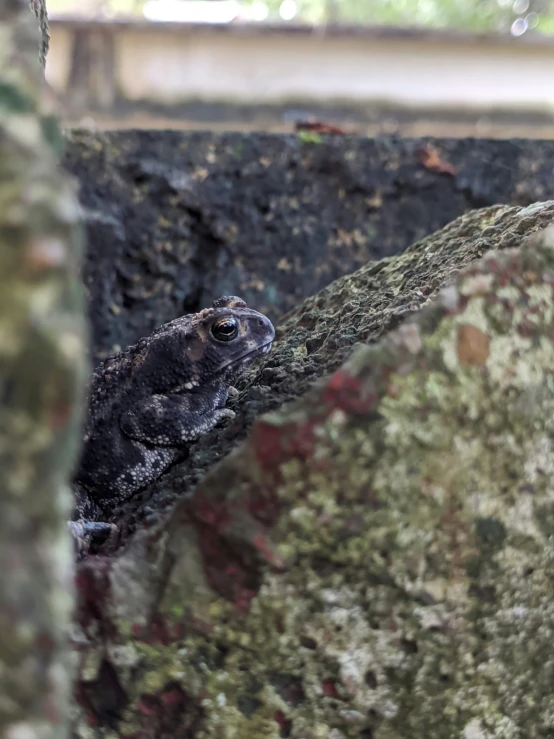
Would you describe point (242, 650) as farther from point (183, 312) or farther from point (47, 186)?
point (183, 312)

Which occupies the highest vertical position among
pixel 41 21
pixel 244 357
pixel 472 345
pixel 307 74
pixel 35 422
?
pixel 307 74

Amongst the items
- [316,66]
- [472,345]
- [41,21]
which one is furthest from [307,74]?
[472,345]

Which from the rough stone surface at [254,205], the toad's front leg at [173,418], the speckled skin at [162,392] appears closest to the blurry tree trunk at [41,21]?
the speckled skin at [162,392]

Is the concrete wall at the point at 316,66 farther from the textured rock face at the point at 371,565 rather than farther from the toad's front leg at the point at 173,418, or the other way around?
the textured rock face at the point at 371,565

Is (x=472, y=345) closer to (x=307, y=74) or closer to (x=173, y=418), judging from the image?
(x=173, y=418)

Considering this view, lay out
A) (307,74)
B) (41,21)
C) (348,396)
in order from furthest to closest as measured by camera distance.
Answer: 1. (307,74)
2. (41,21)
3. (348,396)

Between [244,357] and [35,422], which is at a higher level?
[244,357]

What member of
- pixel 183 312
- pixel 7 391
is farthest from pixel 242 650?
pixel 183 312
